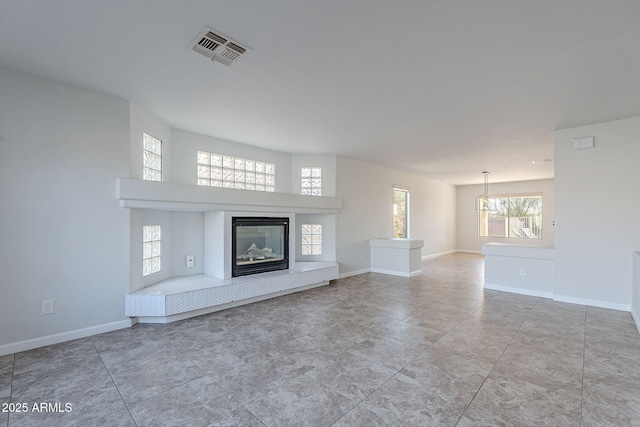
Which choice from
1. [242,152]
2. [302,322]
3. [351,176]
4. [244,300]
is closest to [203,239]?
[244,300]

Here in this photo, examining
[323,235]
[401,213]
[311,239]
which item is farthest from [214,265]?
[401,213]

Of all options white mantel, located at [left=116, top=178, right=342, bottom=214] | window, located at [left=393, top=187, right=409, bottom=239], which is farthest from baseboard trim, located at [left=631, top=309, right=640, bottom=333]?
window, located at [left=393, top=187, right=409, bottom=239]

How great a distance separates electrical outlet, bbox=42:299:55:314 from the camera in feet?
9.12

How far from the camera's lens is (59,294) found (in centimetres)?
286

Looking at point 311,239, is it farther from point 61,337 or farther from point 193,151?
point 61,337

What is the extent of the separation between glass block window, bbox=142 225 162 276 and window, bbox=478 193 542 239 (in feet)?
33.3

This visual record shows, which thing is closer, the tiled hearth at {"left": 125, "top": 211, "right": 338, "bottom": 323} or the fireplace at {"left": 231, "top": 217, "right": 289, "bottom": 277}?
the tiled hearth at {"left": 125, "top": 211, "right": 338, "bottom": 323}

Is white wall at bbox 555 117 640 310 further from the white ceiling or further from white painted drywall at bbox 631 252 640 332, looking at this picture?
the white ceiling

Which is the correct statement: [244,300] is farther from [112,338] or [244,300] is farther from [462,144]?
[462,144]

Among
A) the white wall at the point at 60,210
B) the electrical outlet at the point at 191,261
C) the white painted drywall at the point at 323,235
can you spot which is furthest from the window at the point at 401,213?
the white wall at the point at 60,210

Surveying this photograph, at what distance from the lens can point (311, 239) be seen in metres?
5.94

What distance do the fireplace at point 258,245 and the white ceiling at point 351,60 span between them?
1481mm

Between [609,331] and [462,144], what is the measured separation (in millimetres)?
3147

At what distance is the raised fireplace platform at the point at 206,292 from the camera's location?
3.27m
